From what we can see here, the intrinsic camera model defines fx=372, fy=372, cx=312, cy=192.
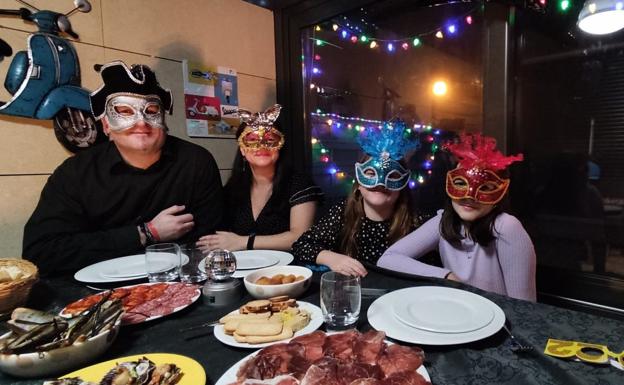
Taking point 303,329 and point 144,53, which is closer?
point 303,329

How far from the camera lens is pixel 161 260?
1447 mm

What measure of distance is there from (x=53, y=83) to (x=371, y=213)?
1.95 m

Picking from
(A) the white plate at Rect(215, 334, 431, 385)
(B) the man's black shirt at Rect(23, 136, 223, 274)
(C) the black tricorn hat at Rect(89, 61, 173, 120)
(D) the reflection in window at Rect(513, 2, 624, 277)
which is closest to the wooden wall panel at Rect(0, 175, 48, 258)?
(B) the man's black shirt at Rect(23, 136, 223, 274)

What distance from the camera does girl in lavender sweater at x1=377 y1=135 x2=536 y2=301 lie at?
4.81 feet

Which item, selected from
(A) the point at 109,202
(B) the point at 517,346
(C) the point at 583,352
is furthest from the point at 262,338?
(A) the point at 109,202

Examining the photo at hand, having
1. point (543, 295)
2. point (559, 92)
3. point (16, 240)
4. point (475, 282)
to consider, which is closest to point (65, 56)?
point (16, 240)

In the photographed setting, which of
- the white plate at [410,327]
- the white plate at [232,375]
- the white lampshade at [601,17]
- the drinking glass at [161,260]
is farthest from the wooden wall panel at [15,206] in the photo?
the white lampshade at [601,17]

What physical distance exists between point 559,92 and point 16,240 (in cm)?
314

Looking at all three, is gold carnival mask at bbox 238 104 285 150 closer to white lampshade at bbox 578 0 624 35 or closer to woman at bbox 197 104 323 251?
woman at bbox 197 104 323 251

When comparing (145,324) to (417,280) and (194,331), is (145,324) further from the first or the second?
(417,280)

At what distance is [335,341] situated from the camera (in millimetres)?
911

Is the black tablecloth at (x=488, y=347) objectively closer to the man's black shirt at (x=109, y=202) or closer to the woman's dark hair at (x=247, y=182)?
the man's black shirt at (x=109, y=202)

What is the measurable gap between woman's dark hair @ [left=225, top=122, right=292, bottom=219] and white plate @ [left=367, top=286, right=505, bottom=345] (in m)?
1.35

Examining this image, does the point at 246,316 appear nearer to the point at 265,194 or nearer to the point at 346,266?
the point at 346,266
